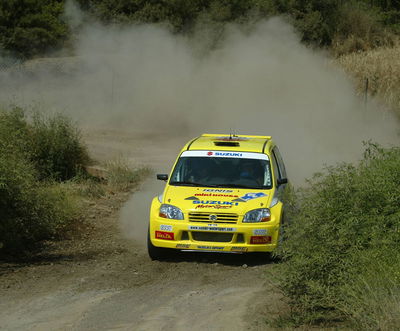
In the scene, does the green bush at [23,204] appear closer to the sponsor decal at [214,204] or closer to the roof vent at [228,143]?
the sponsor decal at [214,204]

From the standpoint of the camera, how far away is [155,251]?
11.3 meters

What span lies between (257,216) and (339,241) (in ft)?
9.71

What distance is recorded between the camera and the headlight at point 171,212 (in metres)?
11.1

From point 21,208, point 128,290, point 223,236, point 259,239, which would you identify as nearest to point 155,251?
point 223,236

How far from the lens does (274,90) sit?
2647cm

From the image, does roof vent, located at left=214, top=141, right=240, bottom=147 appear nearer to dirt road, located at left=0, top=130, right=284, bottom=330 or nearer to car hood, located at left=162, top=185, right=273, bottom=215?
car hood, located at left=162, top=185, right=273, bottom=215

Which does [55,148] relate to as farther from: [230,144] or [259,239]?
[259,239]

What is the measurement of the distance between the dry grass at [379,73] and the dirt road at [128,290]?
41.8 feet

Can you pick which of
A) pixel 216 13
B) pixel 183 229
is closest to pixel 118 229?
pixel 183 229

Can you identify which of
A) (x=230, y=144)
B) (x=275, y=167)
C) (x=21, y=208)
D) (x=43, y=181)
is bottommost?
(x=43, y=181)

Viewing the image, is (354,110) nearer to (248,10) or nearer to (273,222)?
(248,10)

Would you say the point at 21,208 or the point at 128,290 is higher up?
the point at 21,208

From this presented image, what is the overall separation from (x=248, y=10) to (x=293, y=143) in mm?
10027

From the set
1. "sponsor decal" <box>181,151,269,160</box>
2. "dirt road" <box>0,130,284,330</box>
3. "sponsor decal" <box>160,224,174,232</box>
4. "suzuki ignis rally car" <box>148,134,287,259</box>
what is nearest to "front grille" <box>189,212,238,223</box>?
"suzuki ignis rally car" <box>148,134,287,259</box>
